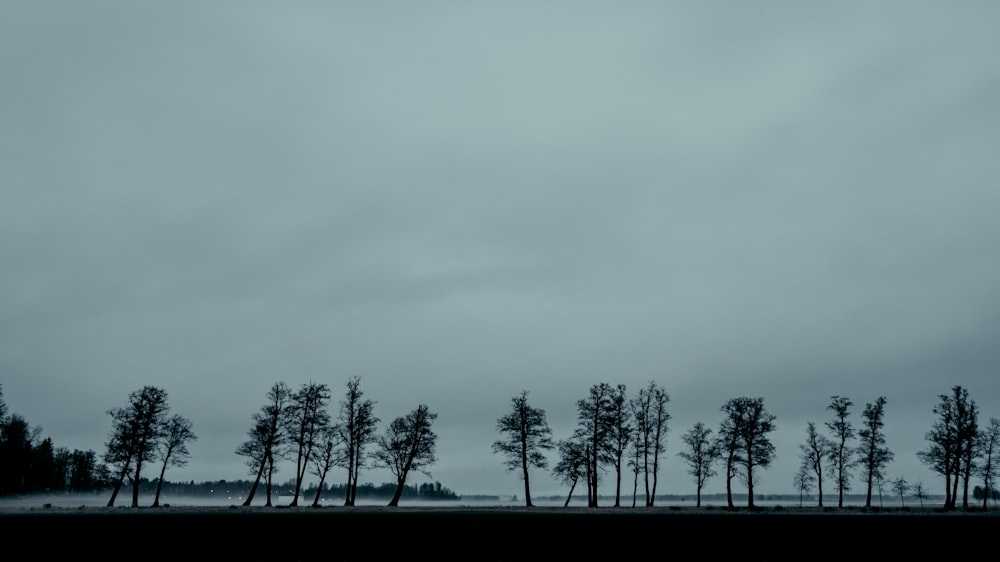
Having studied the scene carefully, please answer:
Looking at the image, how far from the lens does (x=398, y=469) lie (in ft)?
249

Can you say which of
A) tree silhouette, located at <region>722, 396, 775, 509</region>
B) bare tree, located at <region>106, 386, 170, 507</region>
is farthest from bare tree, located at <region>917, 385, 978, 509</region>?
bare tree, located at <region>106, 386, 170, 507</region>

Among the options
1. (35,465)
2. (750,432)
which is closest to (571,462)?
(750,432)

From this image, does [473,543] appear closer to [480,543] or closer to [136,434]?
[480,543]

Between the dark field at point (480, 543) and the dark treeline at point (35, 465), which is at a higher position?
the dark field at point (480, 543)

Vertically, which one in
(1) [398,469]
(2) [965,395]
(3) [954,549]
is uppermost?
(2) [965,395]

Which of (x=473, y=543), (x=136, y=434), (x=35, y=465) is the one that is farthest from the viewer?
(x=35, y=465)

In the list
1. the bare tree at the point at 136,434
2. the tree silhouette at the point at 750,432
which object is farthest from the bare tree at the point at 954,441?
the bare tree at the point at 136,434

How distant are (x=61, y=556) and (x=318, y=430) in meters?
53.1

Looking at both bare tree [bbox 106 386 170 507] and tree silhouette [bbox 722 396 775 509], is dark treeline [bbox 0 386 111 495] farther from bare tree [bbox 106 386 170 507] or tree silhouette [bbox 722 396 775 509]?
tree silhouette [bbox 722 396 775 509]

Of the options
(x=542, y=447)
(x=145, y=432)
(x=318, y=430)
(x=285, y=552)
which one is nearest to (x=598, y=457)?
(x=542, y=447)

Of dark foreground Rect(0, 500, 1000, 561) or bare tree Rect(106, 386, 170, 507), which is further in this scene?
bare tree Rect(106, 386, 170, 507)

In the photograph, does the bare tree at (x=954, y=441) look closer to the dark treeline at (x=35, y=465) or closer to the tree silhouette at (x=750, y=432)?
the tree silhouette at (x=750, y=432)

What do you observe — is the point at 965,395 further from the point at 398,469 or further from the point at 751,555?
the point at 751,555

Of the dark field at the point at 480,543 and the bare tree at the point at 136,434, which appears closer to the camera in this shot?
the dark field at the point at 480,543
